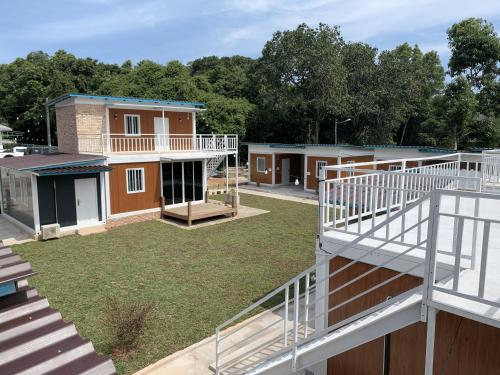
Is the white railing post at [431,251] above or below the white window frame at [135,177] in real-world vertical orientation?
above

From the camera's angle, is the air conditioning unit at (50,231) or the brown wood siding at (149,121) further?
the brown wood siding at (149,121)

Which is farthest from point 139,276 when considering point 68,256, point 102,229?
point 102,229

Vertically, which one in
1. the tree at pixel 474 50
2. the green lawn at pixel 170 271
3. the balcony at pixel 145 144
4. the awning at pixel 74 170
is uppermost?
the tree at pixel 474 50

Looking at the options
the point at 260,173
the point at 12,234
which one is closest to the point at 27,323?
the point at 12,234

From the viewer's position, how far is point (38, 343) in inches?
136

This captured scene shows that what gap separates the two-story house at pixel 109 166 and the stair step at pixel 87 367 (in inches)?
501

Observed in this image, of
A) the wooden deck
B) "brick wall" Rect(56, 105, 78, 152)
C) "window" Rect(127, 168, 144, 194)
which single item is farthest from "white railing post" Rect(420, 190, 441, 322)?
"brick wall" Rect(56, 105, 78, 152)

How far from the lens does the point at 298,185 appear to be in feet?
98.0

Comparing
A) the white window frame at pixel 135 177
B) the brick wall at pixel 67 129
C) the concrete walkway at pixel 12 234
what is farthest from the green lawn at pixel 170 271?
the brick wall at pixel 67 129

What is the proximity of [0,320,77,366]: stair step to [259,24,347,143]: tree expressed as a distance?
34537 mm

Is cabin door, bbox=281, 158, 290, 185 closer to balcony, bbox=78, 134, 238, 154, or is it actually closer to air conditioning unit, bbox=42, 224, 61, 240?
balcony, bbox=78, 134, 238, 154

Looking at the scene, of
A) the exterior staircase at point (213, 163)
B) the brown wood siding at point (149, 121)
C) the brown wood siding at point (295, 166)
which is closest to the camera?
the brown wood siding at point (149, 121)

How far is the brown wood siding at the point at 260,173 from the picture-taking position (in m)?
29.2

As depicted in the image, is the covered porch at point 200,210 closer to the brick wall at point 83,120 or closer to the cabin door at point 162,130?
the cabin door at point 162,130
